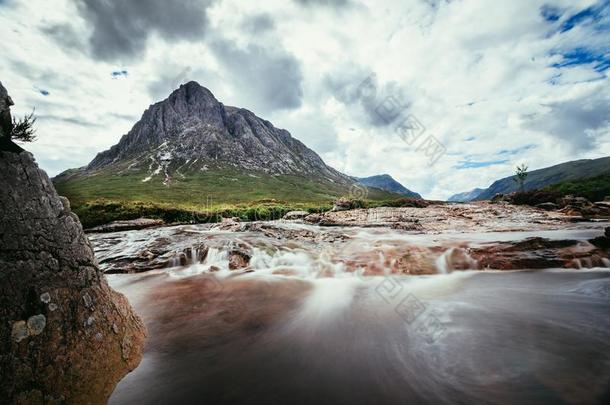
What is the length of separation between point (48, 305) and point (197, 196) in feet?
366

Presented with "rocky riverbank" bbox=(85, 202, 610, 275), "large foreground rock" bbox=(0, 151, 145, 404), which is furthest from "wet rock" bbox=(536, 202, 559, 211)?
"large foreground rock" bbox=(0, 151, 145, 404)

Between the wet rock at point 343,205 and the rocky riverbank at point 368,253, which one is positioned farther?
the wet rock at point 343,205

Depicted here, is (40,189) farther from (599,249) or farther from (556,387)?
(599,249)

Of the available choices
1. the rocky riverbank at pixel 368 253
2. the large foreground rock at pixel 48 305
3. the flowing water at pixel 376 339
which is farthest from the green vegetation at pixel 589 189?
the large foreground rock at pixel 48 305

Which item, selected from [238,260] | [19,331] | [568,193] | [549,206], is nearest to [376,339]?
[19,331]

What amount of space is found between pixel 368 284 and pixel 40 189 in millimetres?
10346

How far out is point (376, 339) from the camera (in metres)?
6.95

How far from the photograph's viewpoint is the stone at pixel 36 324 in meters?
3.79

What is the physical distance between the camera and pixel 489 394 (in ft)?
16.0

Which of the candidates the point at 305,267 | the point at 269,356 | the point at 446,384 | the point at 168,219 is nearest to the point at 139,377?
the point at 269,356

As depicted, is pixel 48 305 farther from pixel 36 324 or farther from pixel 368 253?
pixel 368 253

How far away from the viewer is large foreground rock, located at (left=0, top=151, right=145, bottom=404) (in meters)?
3.62

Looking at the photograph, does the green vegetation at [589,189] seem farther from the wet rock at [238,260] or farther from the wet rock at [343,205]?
the wet rock at [238,260]

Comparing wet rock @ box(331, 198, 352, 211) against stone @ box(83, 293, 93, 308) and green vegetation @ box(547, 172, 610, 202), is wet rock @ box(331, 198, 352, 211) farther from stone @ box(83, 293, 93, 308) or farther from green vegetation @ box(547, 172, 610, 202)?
stone @ box(83, 293, 93, 308)
